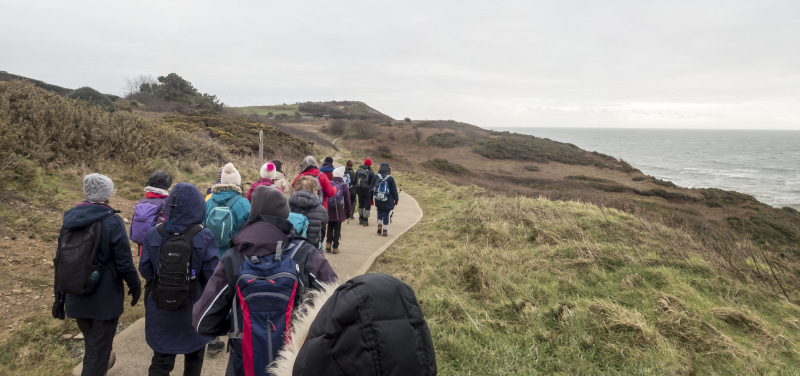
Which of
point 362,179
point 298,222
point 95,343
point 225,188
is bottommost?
point 95,343

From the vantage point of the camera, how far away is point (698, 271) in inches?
223

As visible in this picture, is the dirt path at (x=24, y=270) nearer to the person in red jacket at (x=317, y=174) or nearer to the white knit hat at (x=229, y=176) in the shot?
the white knit hat at (x=229, y=176)

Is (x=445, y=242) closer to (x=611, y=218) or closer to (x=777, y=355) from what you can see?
(x=611, y=218)

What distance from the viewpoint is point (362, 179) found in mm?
9281

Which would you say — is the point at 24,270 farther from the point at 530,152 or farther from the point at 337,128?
the point at 337,128

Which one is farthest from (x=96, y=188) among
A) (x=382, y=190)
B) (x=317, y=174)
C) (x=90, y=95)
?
(x=90, y=95)

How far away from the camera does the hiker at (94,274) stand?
2.74 metres

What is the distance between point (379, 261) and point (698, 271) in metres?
4.99

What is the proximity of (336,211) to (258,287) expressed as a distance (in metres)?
4.70

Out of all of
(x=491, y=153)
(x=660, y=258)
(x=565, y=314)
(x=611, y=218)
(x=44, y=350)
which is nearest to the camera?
(x=44, y=350)

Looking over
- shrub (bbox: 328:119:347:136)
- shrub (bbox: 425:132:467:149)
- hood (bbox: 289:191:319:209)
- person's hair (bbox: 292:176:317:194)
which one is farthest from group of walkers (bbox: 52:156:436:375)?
shrub (bbox: 328:119:347:136)

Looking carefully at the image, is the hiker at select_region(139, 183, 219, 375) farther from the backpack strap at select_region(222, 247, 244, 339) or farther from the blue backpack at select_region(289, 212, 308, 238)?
the blue backpack at select_region(289, 212, 308, 238)

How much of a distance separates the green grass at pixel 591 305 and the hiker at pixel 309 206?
165 centimetres

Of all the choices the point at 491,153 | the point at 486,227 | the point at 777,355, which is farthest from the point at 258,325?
the point at 491,153
